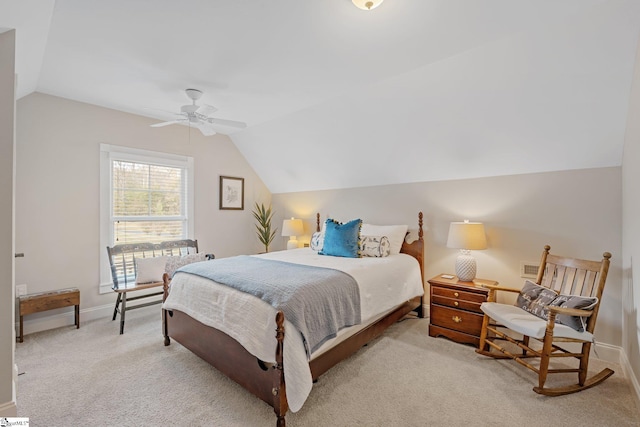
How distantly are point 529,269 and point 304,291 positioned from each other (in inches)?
97.4

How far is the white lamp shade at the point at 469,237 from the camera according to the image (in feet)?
9.57

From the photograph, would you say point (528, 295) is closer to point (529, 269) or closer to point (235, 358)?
point (529, 269)

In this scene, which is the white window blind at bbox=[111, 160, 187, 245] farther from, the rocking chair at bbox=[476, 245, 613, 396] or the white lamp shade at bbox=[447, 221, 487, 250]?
the rocking chair at bbox=[476, 245, 613, 396]

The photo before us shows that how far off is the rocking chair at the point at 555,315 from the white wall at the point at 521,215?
37 centimetres

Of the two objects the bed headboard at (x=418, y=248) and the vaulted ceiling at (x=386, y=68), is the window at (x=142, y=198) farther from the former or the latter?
the bed headboard at (x=418, y=248)

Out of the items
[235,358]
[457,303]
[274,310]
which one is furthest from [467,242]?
[235,358]

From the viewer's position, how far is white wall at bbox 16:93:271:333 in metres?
2.97

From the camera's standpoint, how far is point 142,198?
3842mm

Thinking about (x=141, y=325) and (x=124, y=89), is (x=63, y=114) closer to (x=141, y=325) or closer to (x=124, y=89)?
(x=124, y=89)

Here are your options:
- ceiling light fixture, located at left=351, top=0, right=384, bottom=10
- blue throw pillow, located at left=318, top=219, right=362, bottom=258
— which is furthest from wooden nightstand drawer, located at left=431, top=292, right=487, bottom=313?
ceiling light fixture, located at left=351, top=0, right=384, bottom=10

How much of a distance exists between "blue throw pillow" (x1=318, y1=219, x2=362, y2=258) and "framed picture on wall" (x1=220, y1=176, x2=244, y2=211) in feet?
6.87

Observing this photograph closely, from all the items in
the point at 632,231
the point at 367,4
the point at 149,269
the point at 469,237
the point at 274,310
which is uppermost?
the point at 367,4

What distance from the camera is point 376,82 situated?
279cm

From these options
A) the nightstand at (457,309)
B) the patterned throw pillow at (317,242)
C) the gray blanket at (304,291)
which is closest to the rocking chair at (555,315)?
the nightstand at (457,309)
